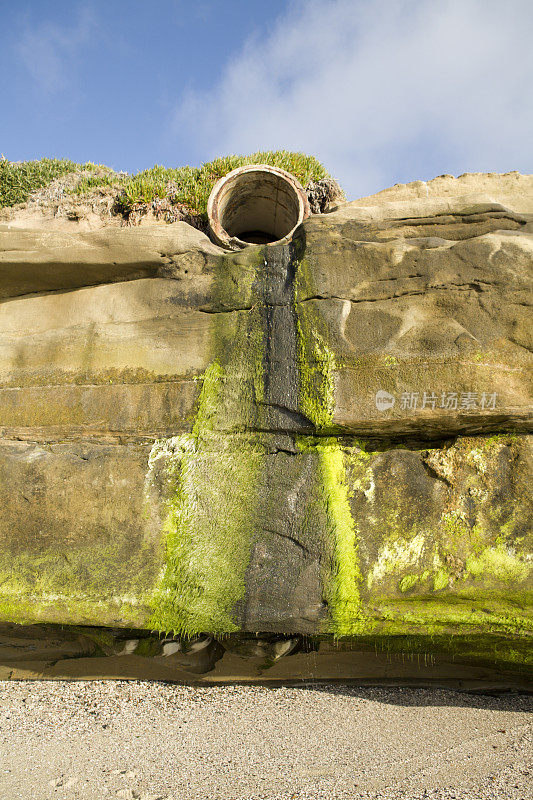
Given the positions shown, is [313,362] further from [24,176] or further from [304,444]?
[24,176]

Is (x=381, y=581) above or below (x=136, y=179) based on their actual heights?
below

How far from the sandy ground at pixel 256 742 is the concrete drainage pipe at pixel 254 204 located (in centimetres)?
349

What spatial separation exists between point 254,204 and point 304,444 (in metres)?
3.32

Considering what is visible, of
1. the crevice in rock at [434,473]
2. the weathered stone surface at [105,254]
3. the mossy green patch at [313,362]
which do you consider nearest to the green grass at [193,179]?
the weathered stone surface at [105,254]

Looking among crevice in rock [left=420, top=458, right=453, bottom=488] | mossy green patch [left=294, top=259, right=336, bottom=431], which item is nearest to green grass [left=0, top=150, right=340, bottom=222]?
mossy green patch [left=294, top=259, right=336, bottom=431]

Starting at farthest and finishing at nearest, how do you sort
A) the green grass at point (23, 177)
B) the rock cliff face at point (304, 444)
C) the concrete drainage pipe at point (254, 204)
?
1. the green grass at point (23, 177)
2. the concrete drainage pipe at point (254, 204)
3. the rock cliff face at point (304, 444)

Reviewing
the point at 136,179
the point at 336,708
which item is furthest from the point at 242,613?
the point at 136,179

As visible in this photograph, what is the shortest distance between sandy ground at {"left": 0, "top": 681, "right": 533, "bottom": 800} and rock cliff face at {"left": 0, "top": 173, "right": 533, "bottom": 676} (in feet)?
1.77

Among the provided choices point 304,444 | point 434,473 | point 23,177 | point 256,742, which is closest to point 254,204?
point 304,444

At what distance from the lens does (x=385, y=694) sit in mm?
3117

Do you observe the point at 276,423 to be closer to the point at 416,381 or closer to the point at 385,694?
the point at 416,381

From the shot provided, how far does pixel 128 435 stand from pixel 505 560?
230 centimetres

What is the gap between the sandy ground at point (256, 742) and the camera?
6.96ft

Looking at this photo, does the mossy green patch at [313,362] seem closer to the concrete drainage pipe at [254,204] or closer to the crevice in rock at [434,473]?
the crevice in rock at [434,473]
